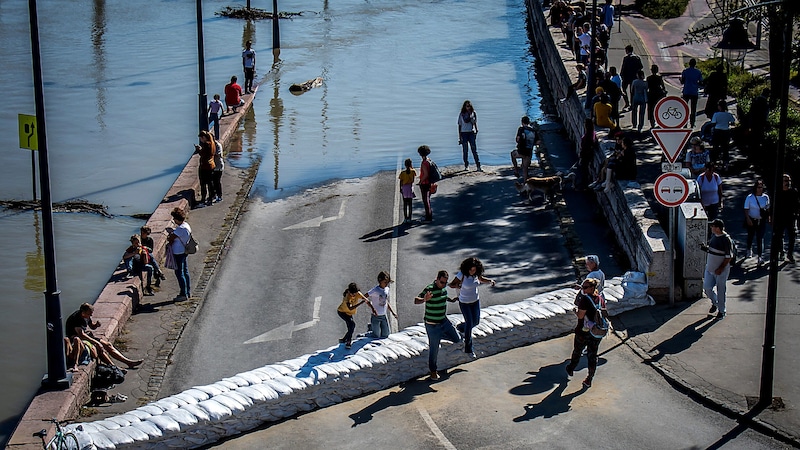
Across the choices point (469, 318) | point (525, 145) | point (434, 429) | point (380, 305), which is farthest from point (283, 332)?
point (525, 145)

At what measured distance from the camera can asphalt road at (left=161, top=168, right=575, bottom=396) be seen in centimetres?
1870

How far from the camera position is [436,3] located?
69500 millimetres

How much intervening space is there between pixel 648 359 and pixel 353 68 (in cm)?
3342

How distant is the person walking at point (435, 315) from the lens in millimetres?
15906

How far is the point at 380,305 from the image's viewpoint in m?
16.6

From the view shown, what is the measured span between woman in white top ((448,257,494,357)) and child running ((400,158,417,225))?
25.2ft

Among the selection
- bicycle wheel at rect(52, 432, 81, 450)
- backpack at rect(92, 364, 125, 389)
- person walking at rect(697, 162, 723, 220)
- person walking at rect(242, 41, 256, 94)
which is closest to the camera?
bicycle wheel at rect(52, 432, 81, 450)

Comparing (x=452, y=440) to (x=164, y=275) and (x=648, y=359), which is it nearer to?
(x=648, y=359)

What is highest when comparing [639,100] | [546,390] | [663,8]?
[663,8]

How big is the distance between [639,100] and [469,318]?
40.8 ft

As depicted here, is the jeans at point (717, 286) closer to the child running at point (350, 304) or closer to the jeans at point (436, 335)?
the jeans at point (436, 335)

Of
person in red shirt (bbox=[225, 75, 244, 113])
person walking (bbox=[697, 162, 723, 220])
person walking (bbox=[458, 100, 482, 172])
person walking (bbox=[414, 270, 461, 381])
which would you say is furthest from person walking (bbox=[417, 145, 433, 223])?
person in red shirt (bbox=[225, 75, 244, 113])

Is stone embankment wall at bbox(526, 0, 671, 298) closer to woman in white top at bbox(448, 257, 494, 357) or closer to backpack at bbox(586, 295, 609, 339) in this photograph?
backpack at bbox(586, 295, 609, 339)

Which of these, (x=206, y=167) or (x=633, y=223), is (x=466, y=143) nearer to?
(x=206, y=167)
